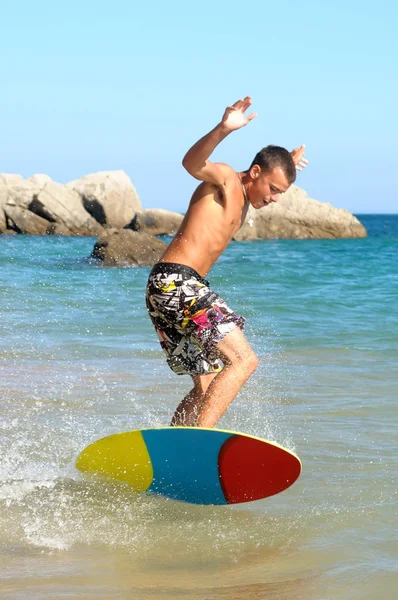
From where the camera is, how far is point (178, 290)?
4.53 m

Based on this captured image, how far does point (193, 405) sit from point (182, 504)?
1.75ft

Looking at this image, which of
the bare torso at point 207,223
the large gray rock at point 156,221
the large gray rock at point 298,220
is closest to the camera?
the bare torso at point 207,223

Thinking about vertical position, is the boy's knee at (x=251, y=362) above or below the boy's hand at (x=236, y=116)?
below

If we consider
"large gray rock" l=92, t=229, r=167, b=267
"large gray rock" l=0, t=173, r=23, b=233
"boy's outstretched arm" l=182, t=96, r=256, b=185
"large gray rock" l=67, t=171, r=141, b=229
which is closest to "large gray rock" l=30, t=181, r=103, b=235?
"large gray rock" l=67, t=171, r=141, b=229

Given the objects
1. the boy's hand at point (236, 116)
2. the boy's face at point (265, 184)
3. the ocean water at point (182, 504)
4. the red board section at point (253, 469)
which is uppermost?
the boy's hand at point (236, 116)

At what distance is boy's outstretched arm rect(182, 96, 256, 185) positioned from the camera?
436cm

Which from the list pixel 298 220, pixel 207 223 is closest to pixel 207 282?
pixel 207 223

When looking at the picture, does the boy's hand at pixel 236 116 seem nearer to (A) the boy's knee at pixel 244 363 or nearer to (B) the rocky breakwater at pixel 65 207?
(A) the boy's knee at pixel 244 363

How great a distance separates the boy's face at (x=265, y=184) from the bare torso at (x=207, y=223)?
0.08 metres

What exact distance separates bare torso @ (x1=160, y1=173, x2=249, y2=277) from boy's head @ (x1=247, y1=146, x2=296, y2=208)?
0.08m

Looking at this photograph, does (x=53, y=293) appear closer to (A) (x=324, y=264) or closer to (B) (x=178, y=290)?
(B) (x=178, y=290)

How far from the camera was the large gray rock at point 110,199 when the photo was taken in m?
38.9

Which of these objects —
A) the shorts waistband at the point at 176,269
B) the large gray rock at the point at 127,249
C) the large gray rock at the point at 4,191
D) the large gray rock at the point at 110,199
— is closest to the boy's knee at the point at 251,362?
the shorts waistband at the point at 176,269

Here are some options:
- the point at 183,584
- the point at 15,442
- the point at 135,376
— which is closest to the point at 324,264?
the point at 135,376
